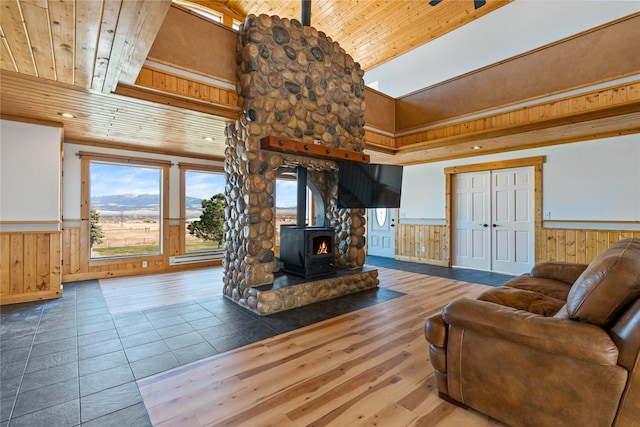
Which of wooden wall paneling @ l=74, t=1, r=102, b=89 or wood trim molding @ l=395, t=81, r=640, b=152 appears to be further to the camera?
wood trim molding @ l=395, t=81, r=640, b=152

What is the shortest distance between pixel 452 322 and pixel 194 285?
13.8 ft

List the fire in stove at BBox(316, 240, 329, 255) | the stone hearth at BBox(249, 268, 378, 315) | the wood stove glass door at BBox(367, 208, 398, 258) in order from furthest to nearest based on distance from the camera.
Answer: the wood stove glass door at BBox(367, 208, 398, 258) < the fire in stove at BBox(316, 240, 329, 255) < the stone hearth at BBox(249, 268, 378, 315)

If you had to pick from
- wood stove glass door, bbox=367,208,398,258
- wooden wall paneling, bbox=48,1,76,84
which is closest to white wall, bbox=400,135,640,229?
wood stove glass door, bbox=367,208,398,258

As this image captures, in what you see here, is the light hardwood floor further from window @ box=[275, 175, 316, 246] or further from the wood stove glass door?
the wood stove glass door

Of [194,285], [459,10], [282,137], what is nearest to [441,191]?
[459,10]

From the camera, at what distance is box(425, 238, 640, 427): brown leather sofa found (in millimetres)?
1307

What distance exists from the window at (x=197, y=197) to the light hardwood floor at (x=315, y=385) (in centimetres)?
434

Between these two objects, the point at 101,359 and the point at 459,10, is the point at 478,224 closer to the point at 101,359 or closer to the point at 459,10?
the point at 459,10

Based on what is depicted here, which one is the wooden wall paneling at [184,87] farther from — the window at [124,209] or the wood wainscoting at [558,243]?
the wood wainscoting at [558,243]

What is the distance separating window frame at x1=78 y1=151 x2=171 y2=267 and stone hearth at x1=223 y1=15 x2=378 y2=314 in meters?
2.55

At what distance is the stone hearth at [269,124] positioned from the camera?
12.2ft

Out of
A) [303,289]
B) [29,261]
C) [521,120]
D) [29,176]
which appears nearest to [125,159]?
[29,176]

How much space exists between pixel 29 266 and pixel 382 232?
7.00 metres

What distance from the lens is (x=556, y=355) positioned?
56.5 inches
